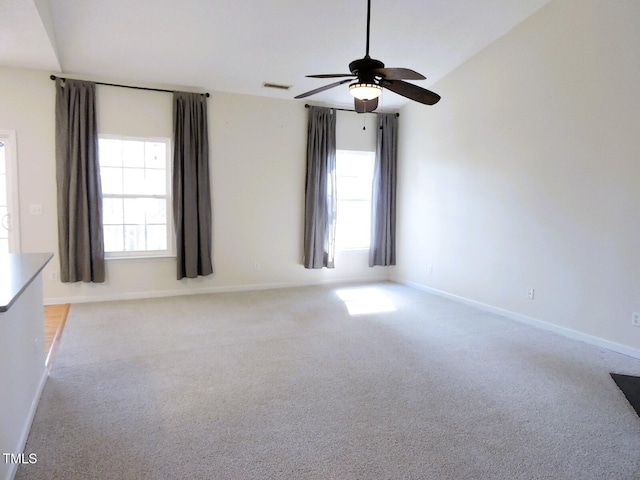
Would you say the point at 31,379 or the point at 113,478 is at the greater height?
the point at 31,379

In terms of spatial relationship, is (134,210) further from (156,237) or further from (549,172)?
(549,172)

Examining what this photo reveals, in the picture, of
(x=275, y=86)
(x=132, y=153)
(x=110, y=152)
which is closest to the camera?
(x=110, y=152)

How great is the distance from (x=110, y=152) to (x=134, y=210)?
0.78 metres

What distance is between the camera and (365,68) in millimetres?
2525

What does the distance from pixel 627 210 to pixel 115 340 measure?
185 inches

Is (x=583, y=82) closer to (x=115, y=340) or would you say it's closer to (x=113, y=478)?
(x=113, y=478)

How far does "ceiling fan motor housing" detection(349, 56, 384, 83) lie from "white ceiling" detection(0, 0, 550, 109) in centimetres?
140

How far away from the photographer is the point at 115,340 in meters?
3.46

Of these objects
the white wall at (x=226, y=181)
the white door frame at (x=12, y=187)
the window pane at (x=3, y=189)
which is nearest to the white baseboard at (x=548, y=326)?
the white wall at (x=226, y=181)

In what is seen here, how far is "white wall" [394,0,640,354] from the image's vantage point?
10.7ft

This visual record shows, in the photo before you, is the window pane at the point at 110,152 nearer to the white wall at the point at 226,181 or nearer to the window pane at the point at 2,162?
the white wall at the point at 226,181

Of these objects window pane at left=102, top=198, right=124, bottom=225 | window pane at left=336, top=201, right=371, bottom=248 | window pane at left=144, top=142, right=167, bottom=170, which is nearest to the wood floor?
window pane at left=102, top=198, right=124, bottom=225

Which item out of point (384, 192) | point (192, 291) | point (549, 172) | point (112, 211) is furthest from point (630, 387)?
point (112, 211)

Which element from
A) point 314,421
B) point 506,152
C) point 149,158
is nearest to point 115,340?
point 314,421
